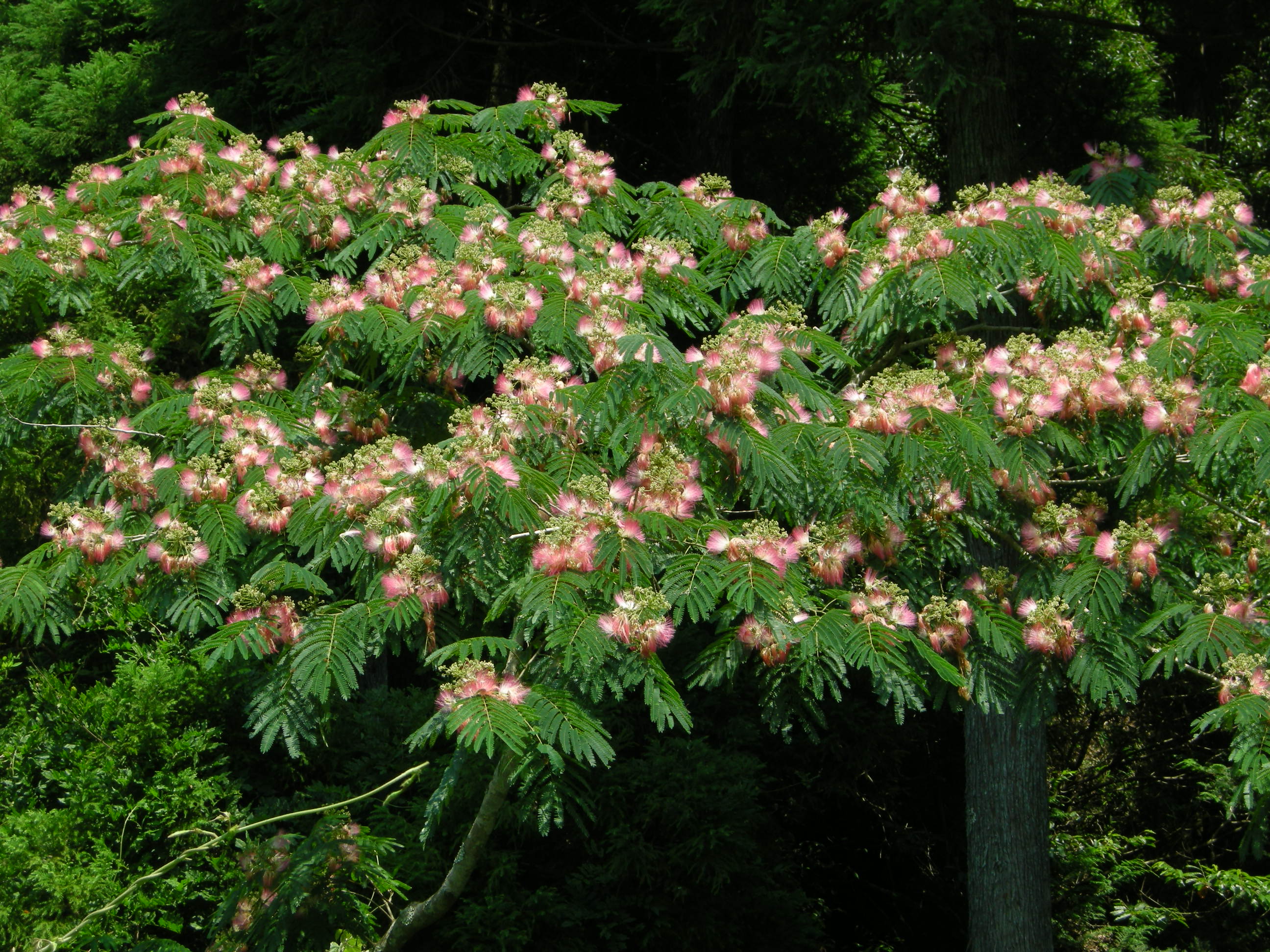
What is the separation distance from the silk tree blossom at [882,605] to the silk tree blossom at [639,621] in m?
0.69

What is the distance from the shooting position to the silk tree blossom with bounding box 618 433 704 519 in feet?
12.0

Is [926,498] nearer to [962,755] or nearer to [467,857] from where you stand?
[467,857]

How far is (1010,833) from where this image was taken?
23.4ft

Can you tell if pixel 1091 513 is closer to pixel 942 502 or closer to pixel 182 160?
pixel 942 502

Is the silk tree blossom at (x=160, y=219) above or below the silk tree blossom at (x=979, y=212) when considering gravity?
below

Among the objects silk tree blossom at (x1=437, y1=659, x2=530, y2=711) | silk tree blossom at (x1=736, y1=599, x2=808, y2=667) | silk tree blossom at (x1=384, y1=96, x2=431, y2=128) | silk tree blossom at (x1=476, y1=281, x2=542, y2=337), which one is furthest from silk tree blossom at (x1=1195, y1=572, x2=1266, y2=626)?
silk tree blossom at (x1=384, y1=96, x2=431, y2=128)

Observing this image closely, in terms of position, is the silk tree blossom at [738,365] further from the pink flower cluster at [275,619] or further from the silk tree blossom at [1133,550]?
the pink flower cluster at [275,619]

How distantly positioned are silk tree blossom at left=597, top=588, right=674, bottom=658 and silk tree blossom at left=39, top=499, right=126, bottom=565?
2090 millimetres

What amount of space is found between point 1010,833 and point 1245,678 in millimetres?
3778

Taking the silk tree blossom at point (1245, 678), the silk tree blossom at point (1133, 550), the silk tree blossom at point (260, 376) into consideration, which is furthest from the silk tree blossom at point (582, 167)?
the silk tree blossom at point (1245, 678)

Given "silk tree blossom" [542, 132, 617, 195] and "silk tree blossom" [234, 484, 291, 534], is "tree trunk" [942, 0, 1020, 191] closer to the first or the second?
"silk tree blossom" [542, 132, 617, 195]

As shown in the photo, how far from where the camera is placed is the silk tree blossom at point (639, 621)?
3.28 m

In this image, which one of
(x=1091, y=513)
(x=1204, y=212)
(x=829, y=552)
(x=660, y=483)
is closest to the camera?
(x=660, y=483)

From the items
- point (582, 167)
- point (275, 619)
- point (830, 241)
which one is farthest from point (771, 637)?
point (582, 167)
